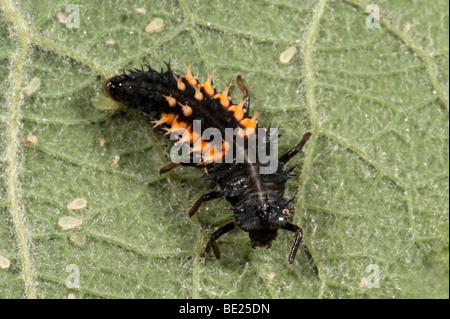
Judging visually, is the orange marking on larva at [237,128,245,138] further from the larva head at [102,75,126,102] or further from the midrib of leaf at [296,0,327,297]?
the larva head at [102,75,126,102]

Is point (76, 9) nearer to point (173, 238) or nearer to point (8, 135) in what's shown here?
point (8, 135)

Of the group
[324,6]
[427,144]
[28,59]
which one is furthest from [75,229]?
[427,144]

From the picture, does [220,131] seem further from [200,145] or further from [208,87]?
[208,87]

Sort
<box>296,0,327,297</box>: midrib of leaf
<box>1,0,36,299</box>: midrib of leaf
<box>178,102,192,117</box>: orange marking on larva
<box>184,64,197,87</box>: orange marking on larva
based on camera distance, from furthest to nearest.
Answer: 1. <box>296,0,327,297</box>: midrib of leaf
2. <box>1,0,36,299</box>: midrib of leaf
3. <box>184,64,197,87</box>: orange marking on larva
4. <box>178,102,192,117</box>: orange marking on larva

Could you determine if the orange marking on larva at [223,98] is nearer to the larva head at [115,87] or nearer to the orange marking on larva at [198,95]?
the orange marking on larva at [198,95]

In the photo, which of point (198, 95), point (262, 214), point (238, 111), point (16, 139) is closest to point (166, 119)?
point (198, 95)

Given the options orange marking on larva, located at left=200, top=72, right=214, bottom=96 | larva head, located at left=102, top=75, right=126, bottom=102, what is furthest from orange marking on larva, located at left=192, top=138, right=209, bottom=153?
larva head, located at left=102, top=75, right=126, bottom=102
